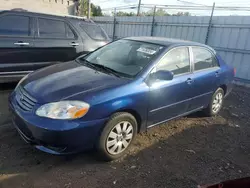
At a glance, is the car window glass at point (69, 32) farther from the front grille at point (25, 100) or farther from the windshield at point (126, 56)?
the front grille at point (25, 100)

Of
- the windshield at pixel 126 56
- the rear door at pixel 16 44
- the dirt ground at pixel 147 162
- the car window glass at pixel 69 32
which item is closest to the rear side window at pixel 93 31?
the car window glass at pixel 69 32

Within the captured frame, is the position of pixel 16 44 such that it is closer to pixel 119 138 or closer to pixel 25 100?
pixel 25 100

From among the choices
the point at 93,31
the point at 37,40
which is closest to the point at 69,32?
the point at 93,31

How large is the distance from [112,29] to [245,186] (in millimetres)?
12506

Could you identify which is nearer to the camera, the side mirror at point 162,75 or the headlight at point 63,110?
the headlight at point 63,110

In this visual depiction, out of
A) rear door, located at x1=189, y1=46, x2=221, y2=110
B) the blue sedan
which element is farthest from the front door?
rear door, located at x1=189, y1=46, x2=221, y2=110

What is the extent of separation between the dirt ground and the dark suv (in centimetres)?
108

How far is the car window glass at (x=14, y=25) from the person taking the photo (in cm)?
478

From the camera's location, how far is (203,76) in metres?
4.43

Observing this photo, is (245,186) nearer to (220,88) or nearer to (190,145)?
(190,145)

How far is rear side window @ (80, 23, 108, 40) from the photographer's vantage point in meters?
6.09

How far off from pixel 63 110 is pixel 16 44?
2.85 m

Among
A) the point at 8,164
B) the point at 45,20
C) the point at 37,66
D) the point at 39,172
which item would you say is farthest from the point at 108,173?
the point at 45,20

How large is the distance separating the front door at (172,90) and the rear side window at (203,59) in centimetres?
26
